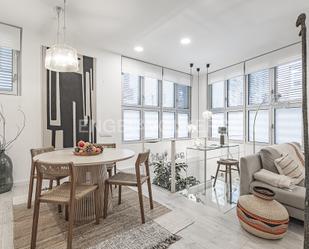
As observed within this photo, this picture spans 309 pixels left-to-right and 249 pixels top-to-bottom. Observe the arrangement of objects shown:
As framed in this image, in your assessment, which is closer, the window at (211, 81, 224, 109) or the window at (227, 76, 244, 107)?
the window at (227, 76, 244, 107)

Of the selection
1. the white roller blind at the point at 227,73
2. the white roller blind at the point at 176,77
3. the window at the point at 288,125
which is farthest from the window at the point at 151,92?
the window at the point at 288,125

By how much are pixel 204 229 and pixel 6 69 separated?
13.4 ft

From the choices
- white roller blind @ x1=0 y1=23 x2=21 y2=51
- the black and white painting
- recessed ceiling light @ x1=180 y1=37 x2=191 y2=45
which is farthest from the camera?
recessed ceiling light @ x1=180 y1=37 x2=191 y2=45

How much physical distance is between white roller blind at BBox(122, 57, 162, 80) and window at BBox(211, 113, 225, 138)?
7.30 ft

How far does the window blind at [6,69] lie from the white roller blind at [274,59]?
17.5 ft

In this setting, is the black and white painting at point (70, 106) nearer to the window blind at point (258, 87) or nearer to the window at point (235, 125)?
the window at point (235, 125)

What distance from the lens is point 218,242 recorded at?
72.0 inches

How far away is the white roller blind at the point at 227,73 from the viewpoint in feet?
16.4

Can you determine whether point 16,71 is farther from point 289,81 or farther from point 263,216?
point 289,81

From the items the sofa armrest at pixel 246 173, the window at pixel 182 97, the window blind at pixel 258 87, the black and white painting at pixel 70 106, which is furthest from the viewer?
the window at pixel 182 97

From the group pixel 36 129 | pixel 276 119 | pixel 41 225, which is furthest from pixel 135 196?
pixel 276 119

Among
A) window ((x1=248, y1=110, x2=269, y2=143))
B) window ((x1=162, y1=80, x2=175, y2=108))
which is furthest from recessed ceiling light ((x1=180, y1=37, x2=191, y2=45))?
window ((x1=248, y1=110, x2=269, y2=143))

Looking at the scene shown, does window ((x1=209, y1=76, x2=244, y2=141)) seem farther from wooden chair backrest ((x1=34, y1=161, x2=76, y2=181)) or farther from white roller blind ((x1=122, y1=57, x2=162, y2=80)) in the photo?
wooden chair backrest ((x1=34, y1=161, x2=76, y2=181))

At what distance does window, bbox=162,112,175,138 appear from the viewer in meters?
5.63
